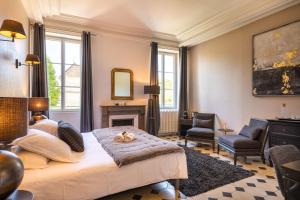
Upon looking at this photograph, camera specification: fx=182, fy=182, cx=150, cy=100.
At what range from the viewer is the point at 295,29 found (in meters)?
3.46

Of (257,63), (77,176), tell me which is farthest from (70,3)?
(257,63)

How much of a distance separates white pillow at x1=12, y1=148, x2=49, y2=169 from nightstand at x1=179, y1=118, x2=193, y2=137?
14.4 feet

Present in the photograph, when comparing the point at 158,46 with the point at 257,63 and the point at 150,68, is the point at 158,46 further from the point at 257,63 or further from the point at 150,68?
the point at 257,63

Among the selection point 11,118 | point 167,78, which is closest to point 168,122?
point 167,78

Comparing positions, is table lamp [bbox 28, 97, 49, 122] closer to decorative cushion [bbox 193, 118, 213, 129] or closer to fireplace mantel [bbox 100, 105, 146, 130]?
fireplace mantel [bbox 100, 105, 146, 130]

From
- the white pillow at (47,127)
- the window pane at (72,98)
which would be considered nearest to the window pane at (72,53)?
the window pane at (72,98)

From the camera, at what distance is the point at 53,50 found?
4.80 m

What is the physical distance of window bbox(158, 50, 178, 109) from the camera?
6.23m

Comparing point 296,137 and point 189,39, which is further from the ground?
point 189,39

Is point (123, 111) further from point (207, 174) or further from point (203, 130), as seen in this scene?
point (207, 174)

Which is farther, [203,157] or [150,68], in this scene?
[150,68]

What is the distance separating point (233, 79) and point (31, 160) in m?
4.61

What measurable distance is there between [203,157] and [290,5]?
343 centimetres

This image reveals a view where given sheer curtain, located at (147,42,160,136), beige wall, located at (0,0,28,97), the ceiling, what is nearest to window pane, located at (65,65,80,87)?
the ceiling
